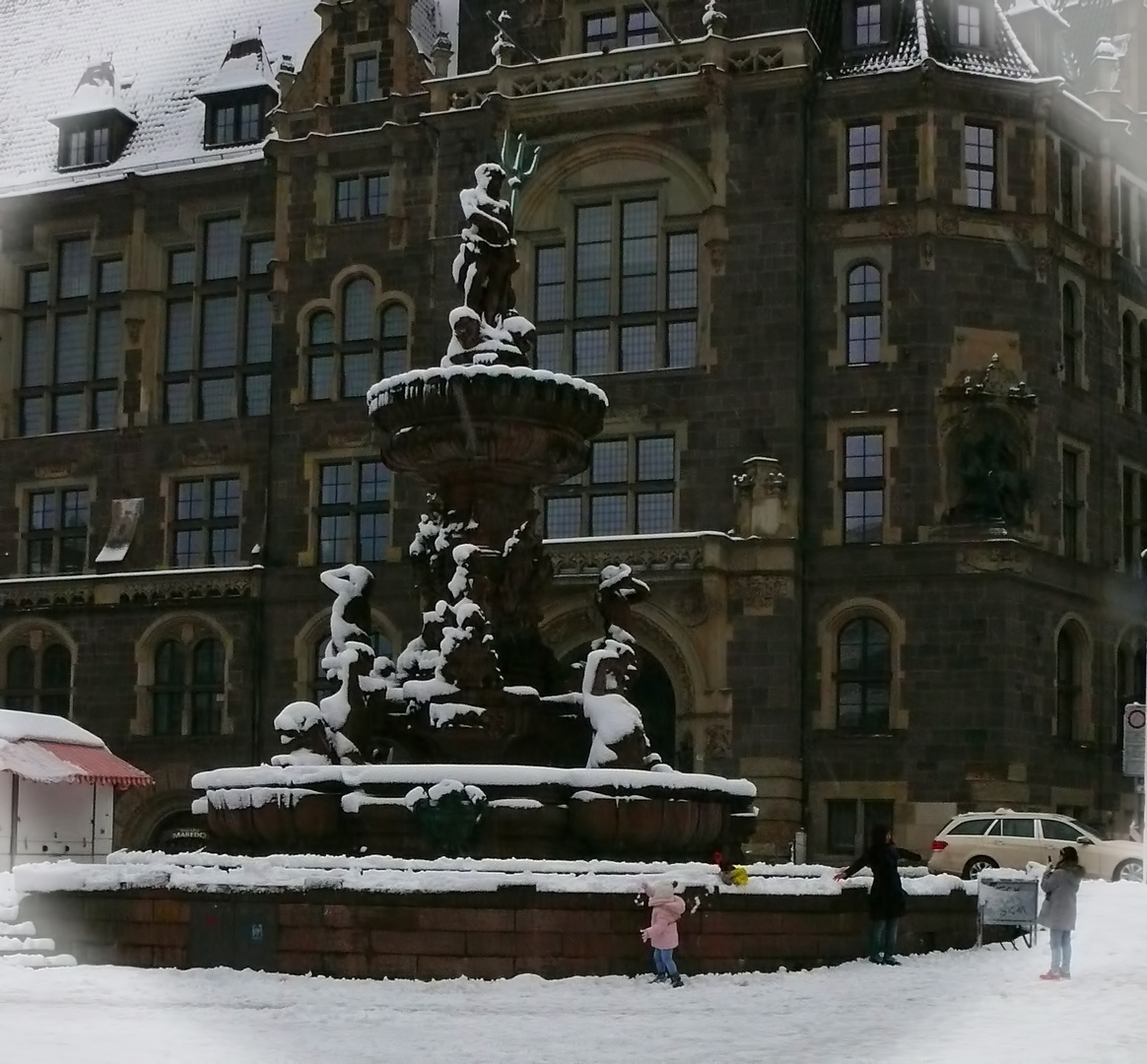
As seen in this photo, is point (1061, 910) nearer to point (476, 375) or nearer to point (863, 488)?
point (476, 375)

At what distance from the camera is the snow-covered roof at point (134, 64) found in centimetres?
5072

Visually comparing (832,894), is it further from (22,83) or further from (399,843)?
(22,83)

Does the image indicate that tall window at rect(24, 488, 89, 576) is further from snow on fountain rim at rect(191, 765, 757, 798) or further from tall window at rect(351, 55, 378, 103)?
snow on fountain rim at rect(191, 765, 757, 798)

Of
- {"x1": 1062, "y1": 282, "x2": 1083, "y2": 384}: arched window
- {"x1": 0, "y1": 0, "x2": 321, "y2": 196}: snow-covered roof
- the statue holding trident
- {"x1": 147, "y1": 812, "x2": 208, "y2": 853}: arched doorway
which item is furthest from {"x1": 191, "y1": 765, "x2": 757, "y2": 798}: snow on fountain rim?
{"x1": 0, "y1": 0, "x2": 321, "y2": 196}: snow-covered roof

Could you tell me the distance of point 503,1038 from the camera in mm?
14172

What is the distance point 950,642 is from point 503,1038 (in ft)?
89.0

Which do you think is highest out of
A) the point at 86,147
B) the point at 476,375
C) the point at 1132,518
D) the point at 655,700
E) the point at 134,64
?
the point at 134,64

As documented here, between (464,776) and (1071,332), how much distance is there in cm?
2723

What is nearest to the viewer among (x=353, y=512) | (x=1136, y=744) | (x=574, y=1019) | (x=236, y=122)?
(x=574, y=1019)

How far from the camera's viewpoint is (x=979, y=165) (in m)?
42.2

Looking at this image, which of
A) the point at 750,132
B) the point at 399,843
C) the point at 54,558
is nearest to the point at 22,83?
the point at 54,558

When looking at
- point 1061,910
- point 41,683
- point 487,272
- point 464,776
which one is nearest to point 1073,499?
point 487,272

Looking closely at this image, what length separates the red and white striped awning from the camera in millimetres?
38188

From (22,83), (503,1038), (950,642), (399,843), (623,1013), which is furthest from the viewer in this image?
(22,83)
